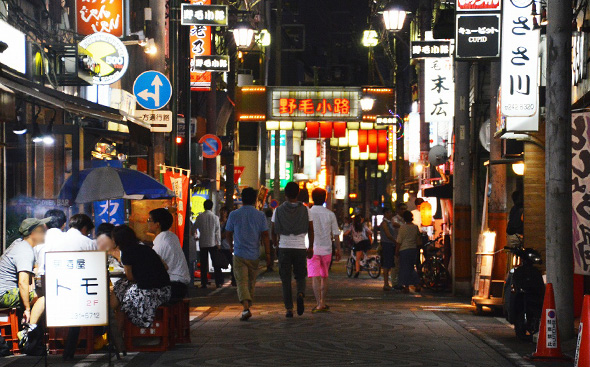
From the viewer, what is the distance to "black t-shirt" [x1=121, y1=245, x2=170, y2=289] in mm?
11984

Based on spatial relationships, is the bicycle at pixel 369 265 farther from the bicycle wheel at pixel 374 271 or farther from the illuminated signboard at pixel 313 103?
the illuminated signboard at pixel 313 103

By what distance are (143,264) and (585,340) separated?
17.0ft

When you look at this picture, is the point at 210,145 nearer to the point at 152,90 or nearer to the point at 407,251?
the point at 407,251

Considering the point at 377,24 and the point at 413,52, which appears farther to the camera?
the point at 377,24

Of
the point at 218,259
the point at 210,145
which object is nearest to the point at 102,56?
the point at 218,259

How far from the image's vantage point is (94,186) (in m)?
16.4

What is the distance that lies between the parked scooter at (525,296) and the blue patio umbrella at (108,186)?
249 inches

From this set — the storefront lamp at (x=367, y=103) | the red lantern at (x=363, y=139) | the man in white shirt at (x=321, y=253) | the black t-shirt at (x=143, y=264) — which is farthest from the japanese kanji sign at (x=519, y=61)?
the red lantern at (x=363, y=139)

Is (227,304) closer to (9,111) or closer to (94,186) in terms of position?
(94,186)

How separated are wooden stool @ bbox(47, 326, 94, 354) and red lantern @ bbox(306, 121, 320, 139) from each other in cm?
3362

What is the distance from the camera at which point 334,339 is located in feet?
44.2

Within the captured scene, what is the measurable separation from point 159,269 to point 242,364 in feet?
5.61

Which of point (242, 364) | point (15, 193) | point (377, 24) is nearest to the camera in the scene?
point (242, 364)

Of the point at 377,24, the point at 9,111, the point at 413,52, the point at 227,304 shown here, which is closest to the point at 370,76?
the point at 377,24
